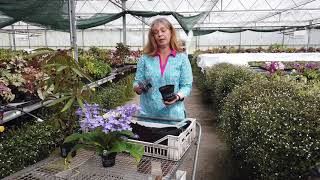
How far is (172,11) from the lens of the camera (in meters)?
10.3

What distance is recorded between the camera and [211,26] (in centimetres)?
2217

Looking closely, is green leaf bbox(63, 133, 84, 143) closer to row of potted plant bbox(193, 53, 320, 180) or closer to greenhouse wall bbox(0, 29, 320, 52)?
row of potted plant bbox(193, 53, 320, 180)

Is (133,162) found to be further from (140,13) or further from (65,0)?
(140,13)

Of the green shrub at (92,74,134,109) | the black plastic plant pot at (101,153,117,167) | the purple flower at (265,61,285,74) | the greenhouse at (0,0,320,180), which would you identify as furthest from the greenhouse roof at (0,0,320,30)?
the black plastic plant pot at (101,153,117,167)

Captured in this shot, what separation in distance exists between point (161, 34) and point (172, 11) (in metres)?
8.49

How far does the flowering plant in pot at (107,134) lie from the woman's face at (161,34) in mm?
781

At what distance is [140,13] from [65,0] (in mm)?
3108

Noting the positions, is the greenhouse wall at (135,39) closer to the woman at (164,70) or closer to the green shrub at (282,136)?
the green shrub at (282,136)

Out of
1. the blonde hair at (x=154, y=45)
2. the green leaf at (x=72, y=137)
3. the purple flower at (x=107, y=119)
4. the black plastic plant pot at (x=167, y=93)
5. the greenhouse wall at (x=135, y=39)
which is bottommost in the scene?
the green leaf at (x=72, y=137)

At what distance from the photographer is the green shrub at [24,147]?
2.69m

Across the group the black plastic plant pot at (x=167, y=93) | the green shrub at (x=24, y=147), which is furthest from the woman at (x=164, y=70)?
the green shrub at (x=24, y=147)

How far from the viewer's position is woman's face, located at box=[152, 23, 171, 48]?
6.98 feet

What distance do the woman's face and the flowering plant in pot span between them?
0.78 metres

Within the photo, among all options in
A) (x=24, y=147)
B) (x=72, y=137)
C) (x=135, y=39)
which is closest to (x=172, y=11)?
(x=24, y=147)
